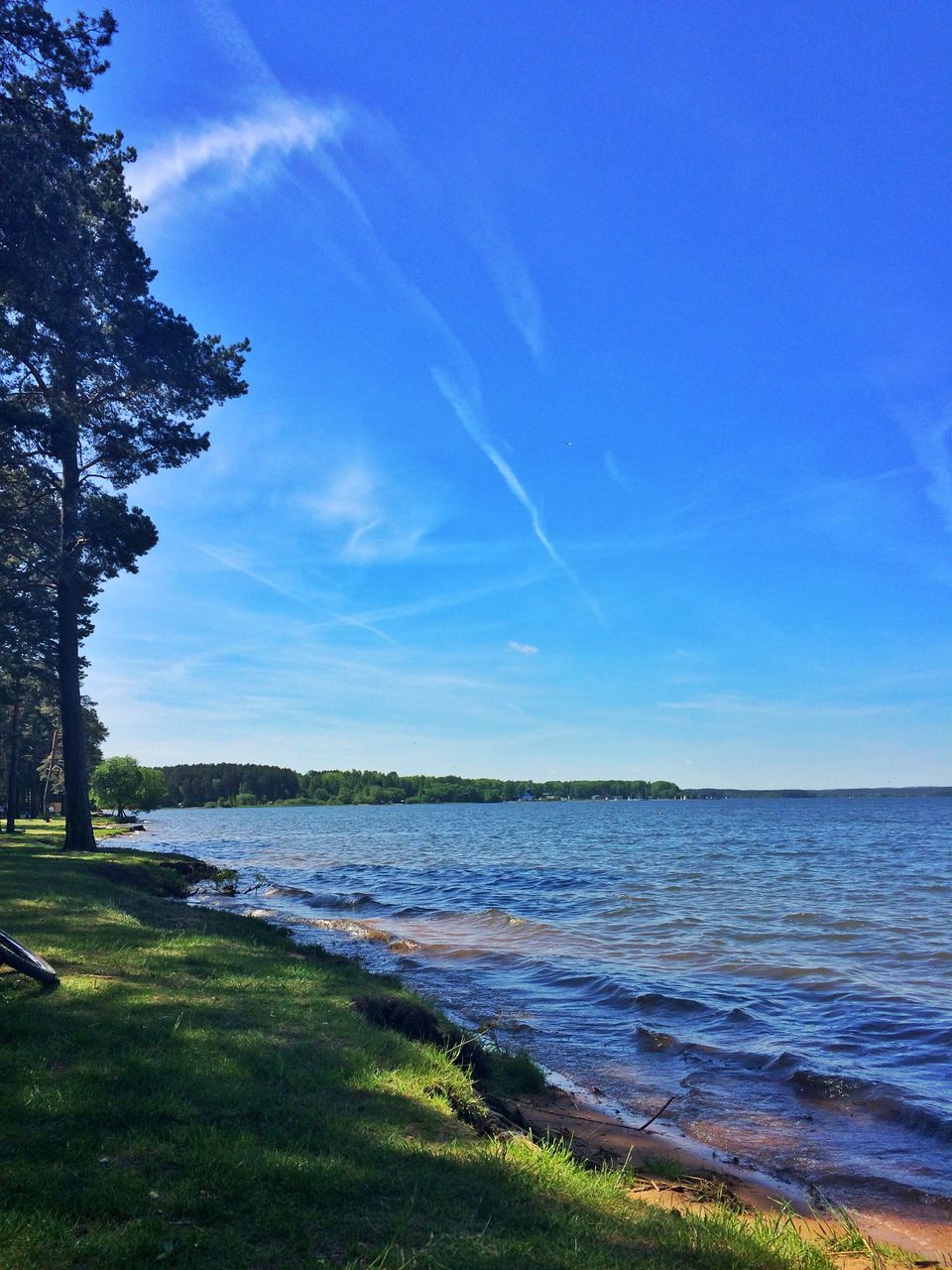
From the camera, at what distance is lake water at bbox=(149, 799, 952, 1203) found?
29.1 feet

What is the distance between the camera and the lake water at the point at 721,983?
29.1ft

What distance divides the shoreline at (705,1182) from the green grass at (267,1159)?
715 millimetres

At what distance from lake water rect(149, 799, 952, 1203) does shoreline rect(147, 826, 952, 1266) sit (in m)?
0.38

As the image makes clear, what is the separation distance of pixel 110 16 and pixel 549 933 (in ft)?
70.8

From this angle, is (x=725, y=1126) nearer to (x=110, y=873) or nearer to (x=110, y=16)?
(x=110, y=873)

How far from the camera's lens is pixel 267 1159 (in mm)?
4609

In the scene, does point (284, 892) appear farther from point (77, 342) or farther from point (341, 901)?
point (77, 342)

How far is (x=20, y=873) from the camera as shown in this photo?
1609cm

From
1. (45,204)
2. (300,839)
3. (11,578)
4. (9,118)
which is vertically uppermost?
(9,118)

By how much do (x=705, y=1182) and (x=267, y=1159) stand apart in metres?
4.24

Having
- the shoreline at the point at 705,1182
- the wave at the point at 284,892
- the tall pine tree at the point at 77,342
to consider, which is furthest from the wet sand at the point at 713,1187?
the wave at the point at 284,892

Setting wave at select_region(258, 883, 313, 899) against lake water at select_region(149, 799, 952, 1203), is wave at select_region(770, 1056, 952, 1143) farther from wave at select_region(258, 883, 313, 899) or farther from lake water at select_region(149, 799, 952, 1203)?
wave at select_region(258, 883, 313, 899)

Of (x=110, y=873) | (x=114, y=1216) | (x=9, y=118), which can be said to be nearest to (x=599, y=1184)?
(x=114, y=1216)

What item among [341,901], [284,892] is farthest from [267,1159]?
[284,892]
